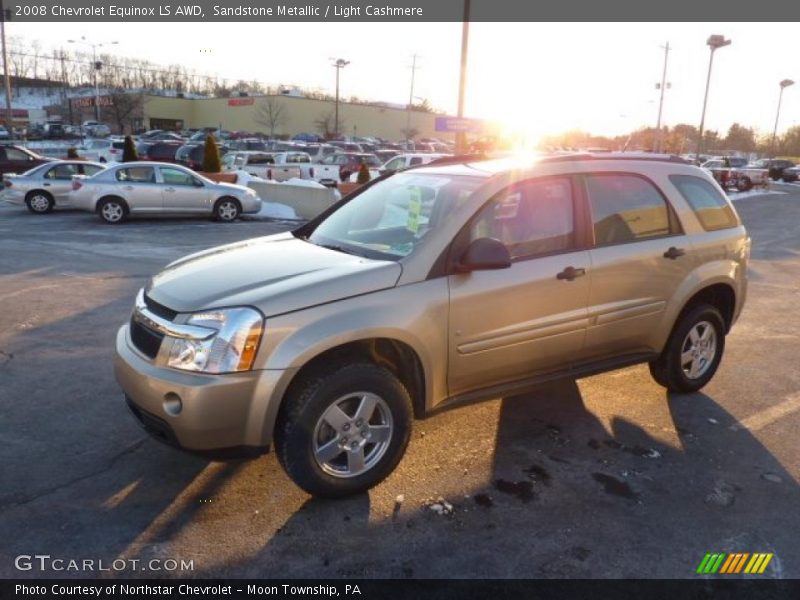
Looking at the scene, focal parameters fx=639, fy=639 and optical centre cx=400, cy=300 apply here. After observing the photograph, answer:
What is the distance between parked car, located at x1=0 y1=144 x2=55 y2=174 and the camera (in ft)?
72.1

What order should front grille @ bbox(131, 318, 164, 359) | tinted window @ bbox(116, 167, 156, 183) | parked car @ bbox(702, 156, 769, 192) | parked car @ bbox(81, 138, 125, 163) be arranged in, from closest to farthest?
front grille @ bbox(131, 318, 164, 359) → tinted window @ bbox(116, 167, 156, 183) → parked car @ bbox(702, 156, 769, 192) → parked car @ bbox(81, 138, 125, 163)

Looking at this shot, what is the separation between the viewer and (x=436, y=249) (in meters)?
3.63

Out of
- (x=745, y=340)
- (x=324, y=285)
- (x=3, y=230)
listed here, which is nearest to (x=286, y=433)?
(x=324, y=285)

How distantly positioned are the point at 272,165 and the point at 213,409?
2448 centimetres

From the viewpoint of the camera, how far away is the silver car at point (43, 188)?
647 inches

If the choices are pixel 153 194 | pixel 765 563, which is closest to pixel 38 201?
pixel 153 194

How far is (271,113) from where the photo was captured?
268 feet

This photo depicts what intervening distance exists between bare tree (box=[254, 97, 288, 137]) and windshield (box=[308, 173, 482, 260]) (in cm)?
8157

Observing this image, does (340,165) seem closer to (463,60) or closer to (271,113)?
(463,60)

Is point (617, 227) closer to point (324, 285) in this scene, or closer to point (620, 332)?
point (620, 332)

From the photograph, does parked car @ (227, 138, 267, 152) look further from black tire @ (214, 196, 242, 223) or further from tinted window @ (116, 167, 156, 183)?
tinted window @ (116, 167, 156, 183)

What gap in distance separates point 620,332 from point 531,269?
95cm

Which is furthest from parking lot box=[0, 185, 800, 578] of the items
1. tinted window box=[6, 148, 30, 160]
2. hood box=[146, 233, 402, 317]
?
tinted window box=[6, 148, 30, 160]
